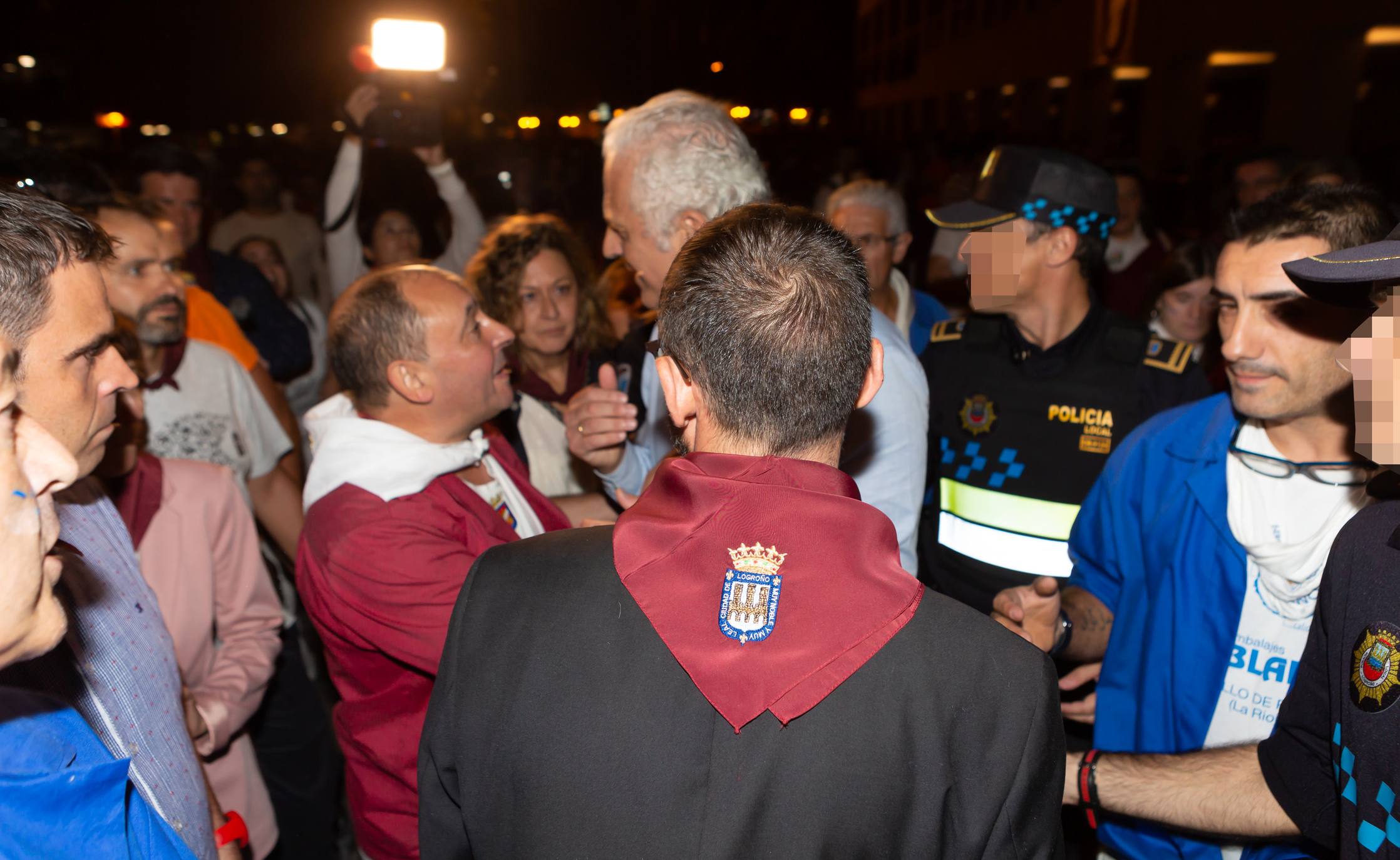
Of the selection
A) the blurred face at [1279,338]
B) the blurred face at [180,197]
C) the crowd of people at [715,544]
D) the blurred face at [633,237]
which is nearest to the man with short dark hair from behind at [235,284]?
the blurred face at [180,197]

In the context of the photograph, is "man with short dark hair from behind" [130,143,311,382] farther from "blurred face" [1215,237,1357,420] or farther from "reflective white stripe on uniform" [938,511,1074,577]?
"blurred face" [1215,237,1357,420]

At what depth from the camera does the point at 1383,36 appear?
37.1 ft

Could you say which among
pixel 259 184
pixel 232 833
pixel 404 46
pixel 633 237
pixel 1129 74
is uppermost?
pixel 1129 74

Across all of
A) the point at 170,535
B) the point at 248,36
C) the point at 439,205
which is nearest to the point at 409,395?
the point at 170,535

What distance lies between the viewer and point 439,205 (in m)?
5.55

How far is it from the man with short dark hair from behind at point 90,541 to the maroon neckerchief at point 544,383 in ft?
6.44

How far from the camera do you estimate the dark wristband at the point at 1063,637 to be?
7.09 feet

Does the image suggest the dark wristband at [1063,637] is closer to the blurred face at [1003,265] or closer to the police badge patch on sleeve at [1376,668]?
the police badge patch on sleeve at [1376,668]

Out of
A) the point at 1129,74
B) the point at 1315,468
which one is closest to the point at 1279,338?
the point at 1315,468

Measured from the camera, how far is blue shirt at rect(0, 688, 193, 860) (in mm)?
1017

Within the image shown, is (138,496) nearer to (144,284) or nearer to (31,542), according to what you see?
(144,284)

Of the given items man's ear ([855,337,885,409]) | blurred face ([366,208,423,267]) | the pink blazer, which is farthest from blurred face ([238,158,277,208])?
man's ear ([855,337,885,409])

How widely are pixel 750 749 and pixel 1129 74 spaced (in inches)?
787

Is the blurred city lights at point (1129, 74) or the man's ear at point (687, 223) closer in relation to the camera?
the man's ear at point (687, 223)
